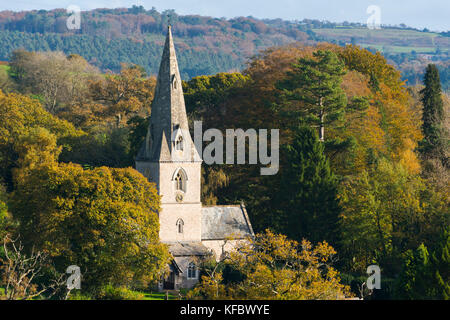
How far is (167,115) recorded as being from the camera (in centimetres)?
5394

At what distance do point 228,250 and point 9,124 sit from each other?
996 inches

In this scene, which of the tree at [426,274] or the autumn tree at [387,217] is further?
the autumn tree at [387,217]

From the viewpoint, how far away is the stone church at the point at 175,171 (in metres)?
53.2

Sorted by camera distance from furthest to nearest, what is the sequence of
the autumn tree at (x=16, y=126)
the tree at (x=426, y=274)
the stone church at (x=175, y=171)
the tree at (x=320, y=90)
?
the autumn tree at (x=16, y=126), the tree at (x=320, y=90), the stone church at (x=175, y=171), the tree at (x=426, y=274)

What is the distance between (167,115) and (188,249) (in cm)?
865

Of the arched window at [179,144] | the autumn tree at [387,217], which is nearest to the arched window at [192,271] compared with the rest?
the arched window at [179,144]

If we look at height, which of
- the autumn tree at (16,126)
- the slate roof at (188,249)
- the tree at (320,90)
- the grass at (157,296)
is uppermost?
the tree at (320,90)

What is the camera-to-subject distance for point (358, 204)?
54.2 meters

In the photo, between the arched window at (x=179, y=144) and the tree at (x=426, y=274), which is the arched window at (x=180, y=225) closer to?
the arched window at (x=179, y=144)

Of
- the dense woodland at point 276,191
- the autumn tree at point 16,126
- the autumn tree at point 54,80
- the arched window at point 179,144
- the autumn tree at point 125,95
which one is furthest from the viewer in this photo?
the autumn tree at point 54,80

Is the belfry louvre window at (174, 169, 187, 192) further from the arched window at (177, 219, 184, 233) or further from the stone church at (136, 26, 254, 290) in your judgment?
the arched window at (177, 219, 184, 233)

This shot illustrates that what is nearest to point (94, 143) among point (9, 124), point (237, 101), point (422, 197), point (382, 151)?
point (9, 124)

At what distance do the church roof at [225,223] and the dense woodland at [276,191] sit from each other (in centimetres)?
216

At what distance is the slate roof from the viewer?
5241 cm
